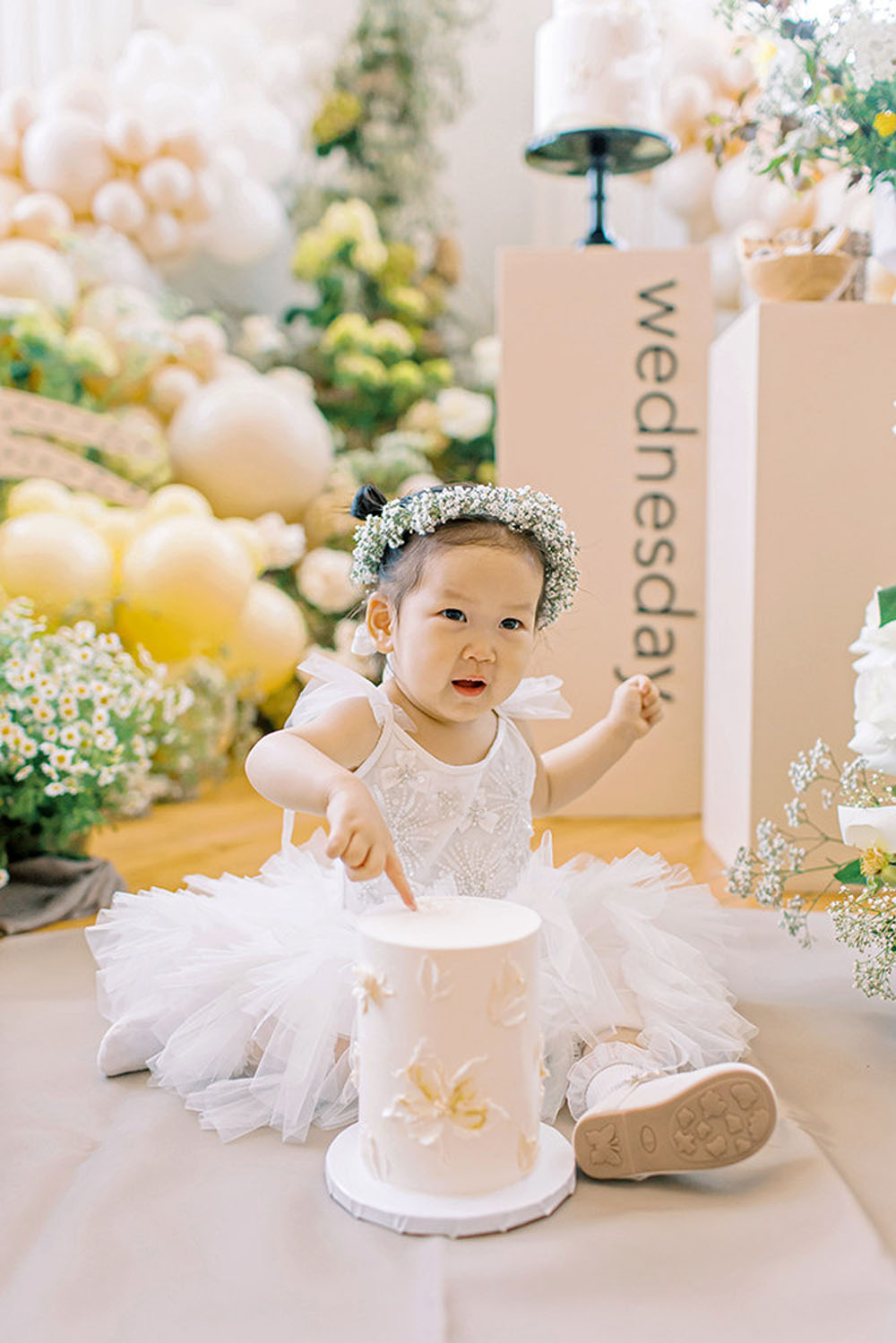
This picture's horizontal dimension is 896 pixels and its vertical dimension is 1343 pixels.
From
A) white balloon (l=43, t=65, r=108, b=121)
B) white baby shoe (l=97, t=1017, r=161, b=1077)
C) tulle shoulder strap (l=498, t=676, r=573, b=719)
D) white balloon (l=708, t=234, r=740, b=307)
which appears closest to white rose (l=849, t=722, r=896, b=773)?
tulle shoulder strap (l=498, t=676, r=573, b=719)

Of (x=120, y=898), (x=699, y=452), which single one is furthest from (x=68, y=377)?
(x=120, y=898)

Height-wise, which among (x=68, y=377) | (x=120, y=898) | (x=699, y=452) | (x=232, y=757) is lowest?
(x=232, y=757)

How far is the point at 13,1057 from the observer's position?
1.34 meters

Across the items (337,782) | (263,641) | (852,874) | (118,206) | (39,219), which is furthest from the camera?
(118,206)

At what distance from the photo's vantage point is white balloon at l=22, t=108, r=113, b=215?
305cm

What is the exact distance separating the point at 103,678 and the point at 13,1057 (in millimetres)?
722

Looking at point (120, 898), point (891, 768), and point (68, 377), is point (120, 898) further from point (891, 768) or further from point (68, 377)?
point (68, 377)

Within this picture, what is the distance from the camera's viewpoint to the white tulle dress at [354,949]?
1.19 meters

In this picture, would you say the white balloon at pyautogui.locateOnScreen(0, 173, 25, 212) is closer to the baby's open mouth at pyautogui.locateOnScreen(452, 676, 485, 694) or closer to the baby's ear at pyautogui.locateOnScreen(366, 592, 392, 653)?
the baby's ear at pyautogui.locateOnScreen(366, 592, 392, 653)

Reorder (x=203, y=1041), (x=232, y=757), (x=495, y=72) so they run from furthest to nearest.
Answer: (x=495, y=72) < (x=232, y=757) < (x=203, y=1041)

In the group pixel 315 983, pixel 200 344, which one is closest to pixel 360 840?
pixel 315 983

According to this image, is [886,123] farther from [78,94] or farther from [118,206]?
[78,94]

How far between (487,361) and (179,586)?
146cm

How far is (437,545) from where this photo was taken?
1263 mm
